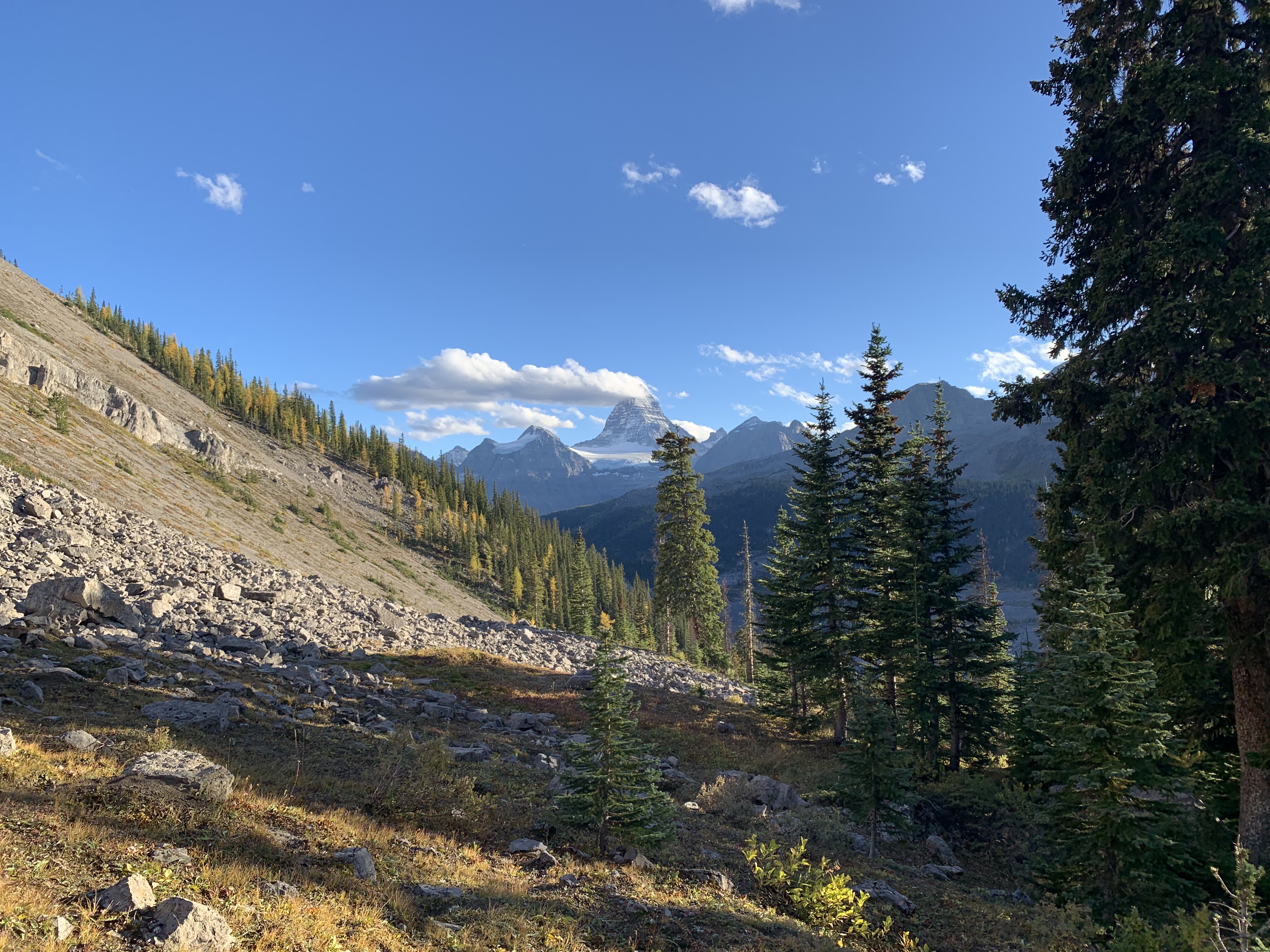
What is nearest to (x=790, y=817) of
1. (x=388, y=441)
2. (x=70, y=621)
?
(x=70, y=621)

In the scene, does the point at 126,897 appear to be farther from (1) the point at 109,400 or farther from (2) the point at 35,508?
(1) the point at 109,400

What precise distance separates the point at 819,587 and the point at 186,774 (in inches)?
822

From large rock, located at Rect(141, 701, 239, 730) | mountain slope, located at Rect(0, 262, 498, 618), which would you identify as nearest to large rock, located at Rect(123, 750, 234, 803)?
large rock, located at Rect(141, 701, 239, 730)

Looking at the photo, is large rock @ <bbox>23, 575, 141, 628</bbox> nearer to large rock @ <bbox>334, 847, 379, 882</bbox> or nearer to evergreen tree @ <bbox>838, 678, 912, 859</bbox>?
large rock @ <bbox>334, 847, 379, 882</bbox>

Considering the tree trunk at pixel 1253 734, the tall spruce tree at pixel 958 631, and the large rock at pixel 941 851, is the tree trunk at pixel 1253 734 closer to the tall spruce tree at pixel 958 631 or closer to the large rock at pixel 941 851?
the large rock at pixel 941 851

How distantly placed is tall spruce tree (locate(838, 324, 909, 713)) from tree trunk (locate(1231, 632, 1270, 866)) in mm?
11164

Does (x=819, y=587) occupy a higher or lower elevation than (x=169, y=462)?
lower

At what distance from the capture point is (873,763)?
13445 millimetres

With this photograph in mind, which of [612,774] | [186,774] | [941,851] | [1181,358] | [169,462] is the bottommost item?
[941,851]

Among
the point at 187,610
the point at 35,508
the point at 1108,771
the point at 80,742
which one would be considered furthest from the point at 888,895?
the point at 35,508

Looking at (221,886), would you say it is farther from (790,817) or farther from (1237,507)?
(1237,507)

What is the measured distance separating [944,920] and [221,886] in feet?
36.3

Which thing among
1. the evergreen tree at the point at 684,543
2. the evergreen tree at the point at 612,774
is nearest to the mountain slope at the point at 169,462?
the evergreen tree at the point at 684,543

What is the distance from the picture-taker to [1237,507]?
9.23m
